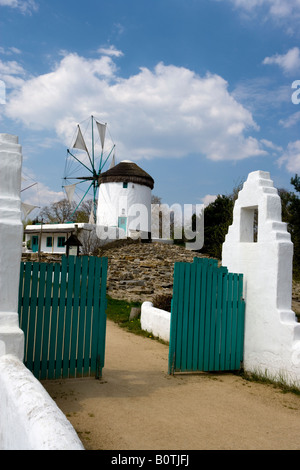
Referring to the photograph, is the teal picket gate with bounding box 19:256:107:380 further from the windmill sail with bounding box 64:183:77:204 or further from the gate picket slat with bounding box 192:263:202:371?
the windmill sail with bounding box 64:183:77:204

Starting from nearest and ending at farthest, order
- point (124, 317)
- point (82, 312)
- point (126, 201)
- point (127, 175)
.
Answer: point (82, 312)
point (124, 317)
point (126, 201)
point (127, 175)

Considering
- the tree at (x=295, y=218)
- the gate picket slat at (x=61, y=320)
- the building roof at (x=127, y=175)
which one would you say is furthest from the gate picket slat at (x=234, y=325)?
the building roof at (x=127, y=175)

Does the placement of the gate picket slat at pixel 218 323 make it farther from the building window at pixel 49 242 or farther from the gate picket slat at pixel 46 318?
the building window at pixel 49 242

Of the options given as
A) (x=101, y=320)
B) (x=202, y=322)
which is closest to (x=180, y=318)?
(x=202, y=322)

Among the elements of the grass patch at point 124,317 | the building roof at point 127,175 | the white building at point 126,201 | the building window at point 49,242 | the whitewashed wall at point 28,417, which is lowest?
the grass patch at point 124,317

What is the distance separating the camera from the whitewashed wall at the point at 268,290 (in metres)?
7.03

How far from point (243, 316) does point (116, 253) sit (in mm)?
19619

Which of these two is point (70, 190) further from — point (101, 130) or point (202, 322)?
point (202, 322)

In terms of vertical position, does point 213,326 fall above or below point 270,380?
above

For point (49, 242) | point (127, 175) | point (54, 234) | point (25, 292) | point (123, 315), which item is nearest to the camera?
point (25, 292)

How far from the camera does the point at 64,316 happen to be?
20.9 feet

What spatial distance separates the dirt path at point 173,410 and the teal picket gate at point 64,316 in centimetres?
32

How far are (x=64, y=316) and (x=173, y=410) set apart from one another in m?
2.11
